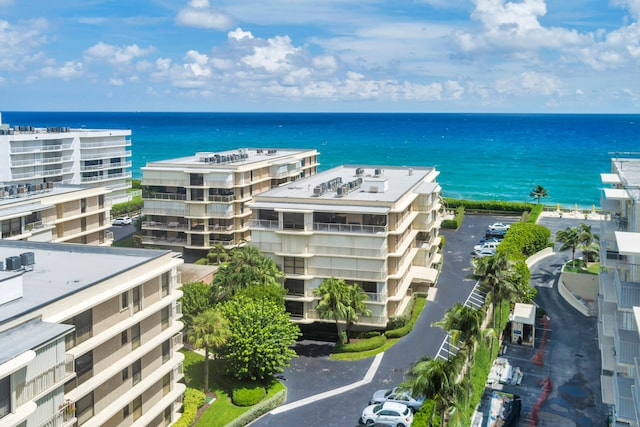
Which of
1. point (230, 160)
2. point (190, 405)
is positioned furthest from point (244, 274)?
point (230, 160)

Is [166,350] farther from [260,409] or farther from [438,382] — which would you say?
[438,382]

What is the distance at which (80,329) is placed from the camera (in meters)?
33.0

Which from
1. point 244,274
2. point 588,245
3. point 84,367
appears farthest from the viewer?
point 588,245

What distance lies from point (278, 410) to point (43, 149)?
6936 centimetres

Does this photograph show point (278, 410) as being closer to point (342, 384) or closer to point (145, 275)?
point (342, 384)

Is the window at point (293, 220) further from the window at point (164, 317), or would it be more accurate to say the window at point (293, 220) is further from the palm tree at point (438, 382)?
the palm tree at point (438, 382)

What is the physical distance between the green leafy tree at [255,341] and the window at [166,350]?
7804mm

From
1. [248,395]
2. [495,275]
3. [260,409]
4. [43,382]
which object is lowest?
[260,409]

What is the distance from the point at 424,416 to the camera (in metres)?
39.4

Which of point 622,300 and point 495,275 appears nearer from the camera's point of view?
point 622,300

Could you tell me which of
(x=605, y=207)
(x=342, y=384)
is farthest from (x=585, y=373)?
(x=342, y=384)

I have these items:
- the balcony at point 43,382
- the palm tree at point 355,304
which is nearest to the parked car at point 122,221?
the palm tree at point 355,304

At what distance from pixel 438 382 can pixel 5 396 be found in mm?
22417

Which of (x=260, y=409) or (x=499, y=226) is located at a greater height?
(x=499, y=226)
